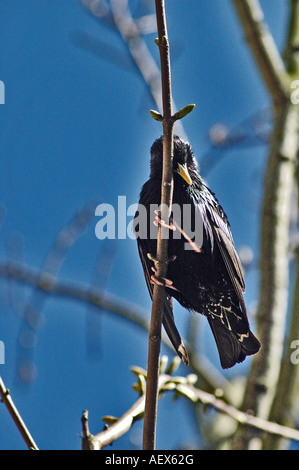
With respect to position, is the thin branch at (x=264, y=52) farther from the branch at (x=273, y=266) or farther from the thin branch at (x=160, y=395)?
the thin branch at (x=160, y=395)

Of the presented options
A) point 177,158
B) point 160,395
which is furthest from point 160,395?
point 177,158

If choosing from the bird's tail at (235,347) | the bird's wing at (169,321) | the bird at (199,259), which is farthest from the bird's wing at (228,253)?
the bird's wing at (169,321)

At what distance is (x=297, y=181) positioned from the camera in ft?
18.9

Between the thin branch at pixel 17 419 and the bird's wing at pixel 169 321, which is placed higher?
the bird's wing at pixel 169 321

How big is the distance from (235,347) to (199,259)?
0.63 metres

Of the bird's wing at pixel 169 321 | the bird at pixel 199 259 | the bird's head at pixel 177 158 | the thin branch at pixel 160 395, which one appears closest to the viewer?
the thin branch at pixel 160 395

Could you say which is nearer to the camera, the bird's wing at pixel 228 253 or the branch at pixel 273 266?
the bird's wing at pixel 228 253

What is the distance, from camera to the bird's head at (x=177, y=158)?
3.96 m

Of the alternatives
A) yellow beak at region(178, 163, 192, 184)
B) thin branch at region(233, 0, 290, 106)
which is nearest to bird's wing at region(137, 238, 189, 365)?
yellow beak at region(178, 163, 192, 184)

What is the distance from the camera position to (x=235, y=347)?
12.8 ft

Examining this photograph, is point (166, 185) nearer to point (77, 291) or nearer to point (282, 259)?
point (282, 259)

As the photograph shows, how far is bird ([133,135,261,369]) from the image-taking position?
12.4ft

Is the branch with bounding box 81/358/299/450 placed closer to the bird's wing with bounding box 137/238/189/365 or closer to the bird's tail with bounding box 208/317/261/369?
the bird's wing with bounding box 137/238/189/365
